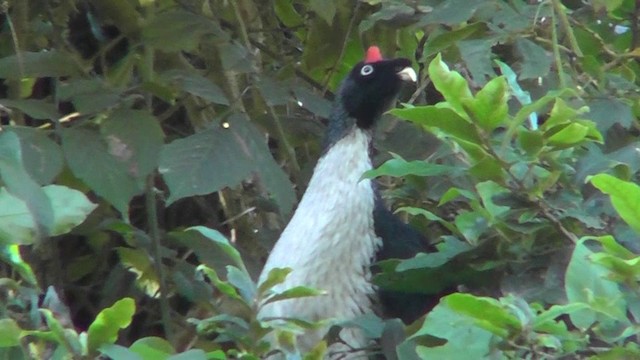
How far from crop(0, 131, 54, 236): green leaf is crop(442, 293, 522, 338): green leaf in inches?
15.4

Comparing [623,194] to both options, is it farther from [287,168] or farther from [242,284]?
[287,168]

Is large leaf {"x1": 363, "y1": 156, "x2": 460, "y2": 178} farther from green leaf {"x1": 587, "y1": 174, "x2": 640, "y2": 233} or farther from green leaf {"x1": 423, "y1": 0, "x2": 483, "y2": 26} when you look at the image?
green leaf {"x1": 423, "y1": 0, "x2": 483, "y2": 26}

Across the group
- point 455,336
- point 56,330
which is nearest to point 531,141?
point 455,336

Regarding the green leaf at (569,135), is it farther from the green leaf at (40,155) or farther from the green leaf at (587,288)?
the green leaf at (40,155)

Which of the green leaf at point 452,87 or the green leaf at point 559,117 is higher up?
the green leaf at point 452,87

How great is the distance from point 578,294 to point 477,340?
0.11m

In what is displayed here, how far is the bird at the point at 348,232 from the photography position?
2.30 meters

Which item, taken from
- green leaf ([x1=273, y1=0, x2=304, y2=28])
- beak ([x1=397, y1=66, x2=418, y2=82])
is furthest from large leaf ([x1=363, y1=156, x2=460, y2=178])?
green leaf ([x1=273, y1=0, x2=304, y2=28])

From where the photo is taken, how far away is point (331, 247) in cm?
236

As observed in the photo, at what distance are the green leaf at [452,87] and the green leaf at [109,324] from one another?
0.43 meters

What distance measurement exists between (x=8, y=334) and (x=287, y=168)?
1.58m

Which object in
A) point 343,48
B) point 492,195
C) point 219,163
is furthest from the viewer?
point 343,48

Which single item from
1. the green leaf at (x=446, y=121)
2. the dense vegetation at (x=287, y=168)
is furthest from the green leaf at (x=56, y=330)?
the green leaf at (x=446, y=121)

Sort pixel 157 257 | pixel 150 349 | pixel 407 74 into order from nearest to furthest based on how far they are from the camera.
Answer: pixel 150 349 → pixel 157 257 → pixel 407 74
